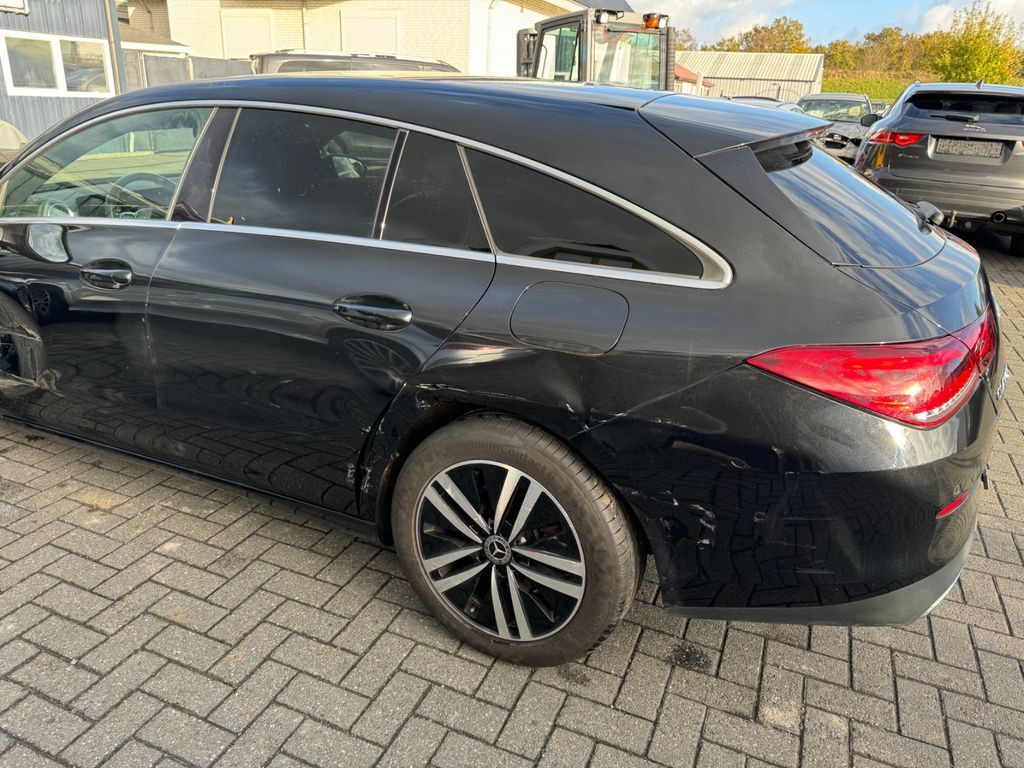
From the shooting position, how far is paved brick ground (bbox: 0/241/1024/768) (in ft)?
6.86

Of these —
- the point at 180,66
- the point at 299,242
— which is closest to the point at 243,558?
the point at 299,242

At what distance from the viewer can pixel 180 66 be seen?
17938 millimetres

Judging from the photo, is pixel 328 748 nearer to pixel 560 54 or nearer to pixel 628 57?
pixel 560 54

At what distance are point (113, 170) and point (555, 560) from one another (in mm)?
2430

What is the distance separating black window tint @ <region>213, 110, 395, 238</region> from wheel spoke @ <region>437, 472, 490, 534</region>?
795mm

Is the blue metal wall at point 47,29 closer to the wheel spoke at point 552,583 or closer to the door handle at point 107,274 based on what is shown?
the door handle at point 107,274

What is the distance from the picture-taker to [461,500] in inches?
89.6

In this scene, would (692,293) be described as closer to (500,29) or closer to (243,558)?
(243,558)

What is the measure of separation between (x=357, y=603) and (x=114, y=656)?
2.49ft

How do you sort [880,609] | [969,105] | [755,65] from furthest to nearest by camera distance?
[755,65]
[969,105]
[880,609]

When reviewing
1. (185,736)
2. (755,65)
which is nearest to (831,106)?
(185,736)

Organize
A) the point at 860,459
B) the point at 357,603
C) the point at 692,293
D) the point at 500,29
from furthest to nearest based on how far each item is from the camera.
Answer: the point at 500,29 < the point at 357,603 < the point at 692,293 < the point at 860,459

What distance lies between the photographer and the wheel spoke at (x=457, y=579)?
7.68 ft

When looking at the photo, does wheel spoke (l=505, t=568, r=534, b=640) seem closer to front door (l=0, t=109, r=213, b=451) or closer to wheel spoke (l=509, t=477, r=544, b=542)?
wheel spoke (l=509, t=477, r=544, b=542)
